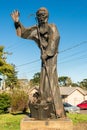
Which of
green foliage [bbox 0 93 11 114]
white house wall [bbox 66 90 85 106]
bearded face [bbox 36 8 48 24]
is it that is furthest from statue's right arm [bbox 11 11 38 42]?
white house wall [bbox 66 90 85 106]

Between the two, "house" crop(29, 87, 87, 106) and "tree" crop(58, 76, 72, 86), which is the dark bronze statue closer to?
"house" crop(29, 87, 87, 106)

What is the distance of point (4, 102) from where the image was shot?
25.7 meters

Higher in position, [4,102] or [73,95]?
[73,95]

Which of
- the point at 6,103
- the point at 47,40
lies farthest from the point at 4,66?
the point at 47,40

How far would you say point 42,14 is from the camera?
297 inches

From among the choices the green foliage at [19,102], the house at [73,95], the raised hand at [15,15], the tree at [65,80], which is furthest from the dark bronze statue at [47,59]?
the tree at [65,80]

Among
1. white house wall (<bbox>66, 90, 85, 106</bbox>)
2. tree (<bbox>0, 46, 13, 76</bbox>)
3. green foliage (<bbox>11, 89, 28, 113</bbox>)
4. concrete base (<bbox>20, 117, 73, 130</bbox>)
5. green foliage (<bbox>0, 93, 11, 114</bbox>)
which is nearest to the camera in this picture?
concrete base (<bbox>20, 117, 73, 130</bbox>)

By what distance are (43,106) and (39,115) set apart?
237 mm

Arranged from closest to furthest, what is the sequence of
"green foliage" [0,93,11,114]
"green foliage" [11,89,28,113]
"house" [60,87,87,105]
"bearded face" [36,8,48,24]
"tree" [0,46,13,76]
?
"bearded face" [36,8,48,24] → "green foliage" [11,89,28,113] → "green foliage" [0,93,11,114] → "tree" [0,46,13,76] → "house" [60,87,87,105]

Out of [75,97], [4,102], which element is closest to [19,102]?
[4,102]

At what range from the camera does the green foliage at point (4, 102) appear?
25.3m

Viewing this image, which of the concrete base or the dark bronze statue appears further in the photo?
the dark bronze statue

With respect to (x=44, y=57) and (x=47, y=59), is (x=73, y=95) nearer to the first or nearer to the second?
(x=47, y=59)

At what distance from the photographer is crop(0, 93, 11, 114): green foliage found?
25283mm
